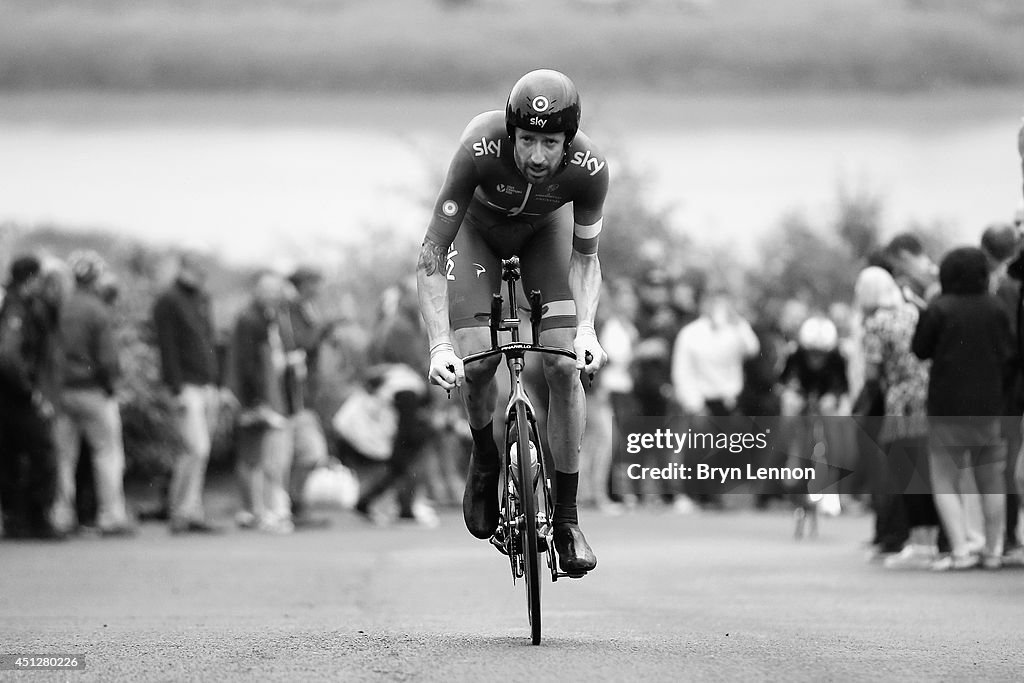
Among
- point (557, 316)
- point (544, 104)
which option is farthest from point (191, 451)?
point (544, 104)

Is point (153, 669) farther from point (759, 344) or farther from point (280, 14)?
point (280, 14)

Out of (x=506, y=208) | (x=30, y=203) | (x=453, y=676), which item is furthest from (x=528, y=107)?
(x=30, y=203)

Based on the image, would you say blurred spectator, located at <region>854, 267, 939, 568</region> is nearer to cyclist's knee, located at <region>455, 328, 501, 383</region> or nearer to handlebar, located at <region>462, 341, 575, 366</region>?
cyclist's knee, located at <region>455, 328, 501, 383</region>

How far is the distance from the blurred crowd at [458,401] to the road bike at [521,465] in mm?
4171

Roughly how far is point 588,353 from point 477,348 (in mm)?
631

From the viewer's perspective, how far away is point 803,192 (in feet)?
114

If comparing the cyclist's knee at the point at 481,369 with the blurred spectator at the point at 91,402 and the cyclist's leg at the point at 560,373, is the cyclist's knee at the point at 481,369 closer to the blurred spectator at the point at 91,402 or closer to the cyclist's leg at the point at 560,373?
the cyclist's leg at the point at 560,373

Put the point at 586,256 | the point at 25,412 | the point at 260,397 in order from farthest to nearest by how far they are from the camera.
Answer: the point at 260,397
the point at 25,412
the point at 586,256

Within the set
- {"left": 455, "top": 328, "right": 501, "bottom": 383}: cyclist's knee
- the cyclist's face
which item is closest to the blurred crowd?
{"left": 455, "top": 328, "right": 501, "bottom": 383}: cyclist's knee

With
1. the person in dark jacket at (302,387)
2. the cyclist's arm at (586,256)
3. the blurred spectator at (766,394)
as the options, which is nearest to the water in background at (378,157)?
the person in dark jacket at (302,387)

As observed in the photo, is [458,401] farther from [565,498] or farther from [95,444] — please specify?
[565,498]

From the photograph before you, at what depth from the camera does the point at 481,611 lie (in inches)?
399

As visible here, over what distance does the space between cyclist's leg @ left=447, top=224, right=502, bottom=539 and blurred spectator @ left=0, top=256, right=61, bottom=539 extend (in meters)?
7.64

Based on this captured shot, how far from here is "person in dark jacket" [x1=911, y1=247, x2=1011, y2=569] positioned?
12.7 meters
